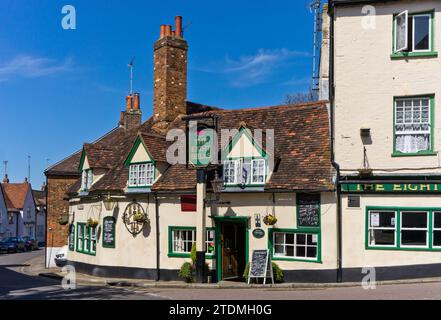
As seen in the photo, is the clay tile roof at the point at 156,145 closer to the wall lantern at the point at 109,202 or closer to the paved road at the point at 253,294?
the wall lantern at the point at 109,202

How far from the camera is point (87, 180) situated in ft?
78.5

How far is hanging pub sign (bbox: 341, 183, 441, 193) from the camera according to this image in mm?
14812

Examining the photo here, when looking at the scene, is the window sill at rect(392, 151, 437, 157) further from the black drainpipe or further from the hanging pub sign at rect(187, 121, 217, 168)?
the black drainpipe

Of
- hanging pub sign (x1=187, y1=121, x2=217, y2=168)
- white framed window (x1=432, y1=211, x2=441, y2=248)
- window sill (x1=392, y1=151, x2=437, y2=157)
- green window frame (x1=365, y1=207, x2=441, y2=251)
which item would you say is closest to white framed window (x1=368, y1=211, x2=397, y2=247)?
green window frame (x1=365, y1=207, x2=441, y2=251)

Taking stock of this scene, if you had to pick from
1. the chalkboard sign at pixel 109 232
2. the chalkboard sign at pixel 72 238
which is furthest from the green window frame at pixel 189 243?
the chalkboard sign at pixel 72 238

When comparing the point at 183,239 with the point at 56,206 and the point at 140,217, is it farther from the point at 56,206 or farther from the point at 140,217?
the point at 56,206

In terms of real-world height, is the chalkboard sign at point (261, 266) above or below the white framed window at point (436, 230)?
below

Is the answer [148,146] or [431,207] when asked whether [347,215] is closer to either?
[431,207]

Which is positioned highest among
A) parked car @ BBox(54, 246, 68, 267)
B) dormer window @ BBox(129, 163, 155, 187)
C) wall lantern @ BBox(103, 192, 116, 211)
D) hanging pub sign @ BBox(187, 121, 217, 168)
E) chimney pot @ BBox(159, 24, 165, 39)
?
chimney pot @ BBox(159, 24, 165, 39)

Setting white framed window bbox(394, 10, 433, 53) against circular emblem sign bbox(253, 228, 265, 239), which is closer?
white framed window bbox(394, 10, 433, 53)

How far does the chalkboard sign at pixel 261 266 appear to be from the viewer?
16.2m

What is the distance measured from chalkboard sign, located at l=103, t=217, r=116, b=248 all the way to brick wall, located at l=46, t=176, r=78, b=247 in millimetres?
10270

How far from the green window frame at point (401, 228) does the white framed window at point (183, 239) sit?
21.4ft

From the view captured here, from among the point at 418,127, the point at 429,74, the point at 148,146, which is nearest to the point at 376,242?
the point at 418,127
